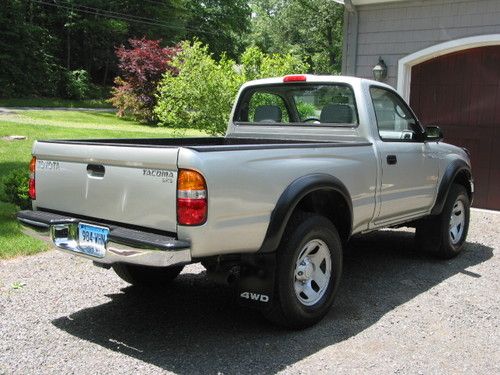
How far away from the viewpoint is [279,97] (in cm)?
567

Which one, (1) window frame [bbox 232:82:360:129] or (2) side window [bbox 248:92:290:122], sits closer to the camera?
(1) window frame [bbox 232:82:360:129]

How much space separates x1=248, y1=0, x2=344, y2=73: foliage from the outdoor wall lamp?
3136 centimetres

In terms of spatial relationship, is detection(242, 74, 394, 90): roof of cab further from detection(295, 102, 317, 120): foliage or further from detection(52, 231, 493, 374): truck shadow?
detection(52, 231, 493, 374): truck shadow

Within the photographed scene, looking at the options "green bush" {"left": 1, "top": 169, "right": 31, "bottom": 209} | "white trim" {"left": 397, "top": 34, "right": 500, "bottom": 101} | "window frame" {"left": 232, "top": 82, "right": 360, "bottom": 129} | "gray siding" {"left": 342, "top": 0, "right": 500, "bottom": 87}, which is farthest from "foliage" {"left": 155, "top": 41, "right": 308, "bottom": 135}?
"window frame" {"left": 232, "top": 82, "right": 360, "bottom": 129}

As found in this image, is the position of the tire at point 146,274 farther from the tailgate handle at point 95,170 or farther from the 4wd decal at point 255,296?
the tailgate handle at point 95,170

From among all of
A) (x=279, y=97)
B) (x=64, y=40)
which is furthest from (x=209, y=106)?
(x=64, y=40)

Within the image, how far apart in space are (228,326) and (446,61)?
6.80 metres

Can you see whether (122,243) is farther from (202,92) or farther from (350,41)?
(350,41)

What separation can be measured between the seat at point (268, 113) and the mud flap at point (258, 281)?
212cm

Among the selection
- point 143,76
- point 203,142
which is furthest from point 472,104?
point 143,76

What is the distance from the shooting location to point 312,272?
4.17 metres

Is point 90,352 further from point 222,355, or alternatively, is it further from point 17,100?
point 17,100

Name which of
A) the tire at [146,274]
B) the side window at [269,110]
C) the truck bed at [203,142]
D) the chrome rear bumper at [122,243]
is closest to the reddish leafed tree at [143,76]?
the side window at [269,110]

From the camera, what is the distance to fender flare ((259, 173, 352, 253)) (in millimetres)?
3680
